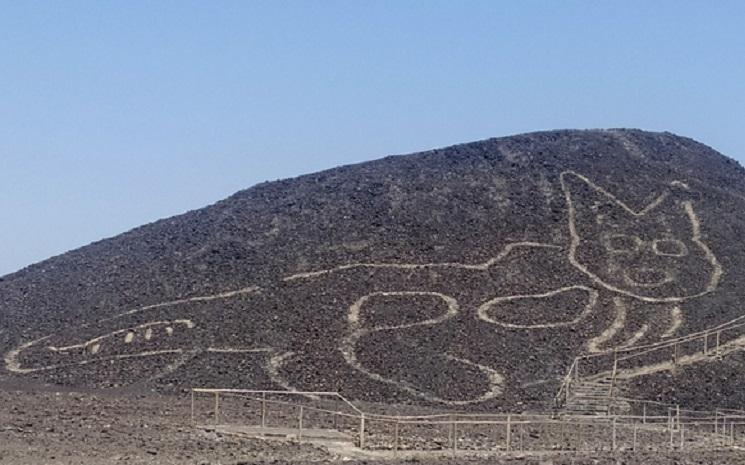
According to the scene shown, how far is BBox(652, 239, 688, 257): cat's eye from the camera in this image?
5759cm

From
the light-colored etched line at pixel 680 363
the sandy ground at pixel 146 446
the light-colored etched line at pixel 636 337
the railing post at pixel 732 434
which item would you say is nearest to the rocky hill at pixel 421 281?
the light-colored etched line at pixel 636 337

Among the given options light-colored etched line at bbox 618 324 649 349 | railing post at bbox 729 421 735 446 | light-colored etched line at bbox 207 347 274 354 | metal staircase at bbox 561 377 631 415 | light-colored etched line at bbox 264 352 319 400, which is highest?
light-colored etched line at bbox 618 324 649 349

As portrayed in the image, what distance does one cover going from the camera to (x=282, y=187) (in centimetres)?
6506

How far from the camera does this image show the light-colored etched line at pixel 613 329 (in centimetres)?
5018

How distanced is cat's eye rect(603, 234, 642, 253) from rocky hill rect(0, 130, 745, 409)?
0.08 metres

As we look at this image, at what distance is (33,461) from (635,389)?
2581 centimetres

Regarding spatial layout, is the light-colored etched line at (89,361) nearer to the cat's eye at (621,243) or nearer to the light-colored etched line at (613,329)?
the light-colored etched line at (613,329)

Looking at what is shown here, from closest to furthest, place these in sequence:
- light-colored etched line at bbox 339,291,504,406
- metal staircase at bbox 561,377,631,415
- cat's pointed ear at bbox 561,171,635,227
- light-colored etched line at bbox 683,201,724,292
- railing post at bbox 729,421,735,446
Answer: railing post at bbox 729,421,735,446, metal staircase at bbox 561,377,631,415, light-colored etched line at bbox 339,291,504,406, light-colored etched line at bbox 683,201,724,292, cat's pointed ear at bbox 561,171,635,227

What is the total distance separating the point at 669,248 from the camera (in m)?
58.0

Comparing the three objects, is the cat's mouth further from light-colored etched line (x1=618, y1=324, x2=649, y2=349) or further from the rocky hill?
light-colored etched line (x1=618, y1=324, x2=649, y2=349)

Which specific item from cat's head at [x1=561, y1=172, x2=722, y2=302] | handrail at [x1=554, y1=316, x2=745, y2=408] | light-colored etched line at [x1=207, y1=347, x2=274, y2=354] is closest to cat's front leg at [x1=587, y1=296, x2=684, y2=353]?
handrail at [x1=554, y1=316, x2=745, y2=408]

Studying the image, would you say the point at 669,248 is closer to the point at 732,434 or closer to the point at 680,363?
the point at 680,363

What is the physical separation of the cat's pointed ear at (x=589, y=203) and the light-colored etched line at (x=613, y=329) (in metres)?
6.75

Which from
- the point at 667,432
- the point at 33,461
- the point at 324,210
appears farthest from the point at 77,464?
the point at 324,210
